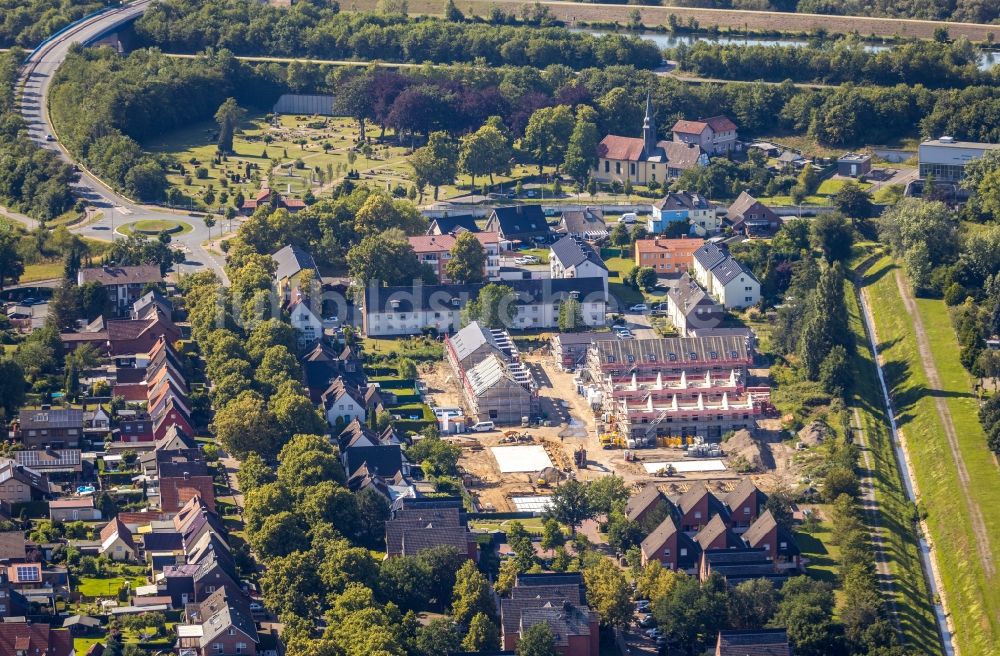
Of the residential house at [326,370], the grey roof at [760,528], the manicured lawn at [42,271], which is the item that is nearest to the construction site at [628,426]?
the residential house at [326,370]

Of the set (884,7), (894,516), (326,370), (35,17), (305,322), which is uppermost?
(35,17)

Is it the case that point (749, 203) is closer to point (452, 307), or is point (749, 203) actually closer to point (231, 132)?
point (452, 307)

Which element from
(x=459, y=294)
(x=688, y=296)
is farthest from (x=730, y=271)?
(x=459, y=294)

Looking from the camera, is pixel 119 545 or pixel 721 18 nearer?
pixel 119 545

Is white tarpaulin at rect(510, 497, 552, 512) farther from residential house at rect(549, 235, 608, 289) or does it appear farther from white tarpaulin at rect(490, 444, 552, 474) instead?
residential house at rect(549, 235, 608, 289)

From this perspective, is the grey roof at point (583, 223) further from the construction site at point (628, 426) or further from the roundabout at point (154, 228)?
the roundabout at point (154, 228)

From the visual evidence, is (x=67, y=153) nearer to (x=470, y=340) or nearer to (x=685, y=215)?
(x=685, y=215)

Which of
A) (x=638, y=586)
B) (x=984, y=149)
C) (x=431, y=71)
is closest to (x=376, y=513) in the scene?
(x=638, y=586)
